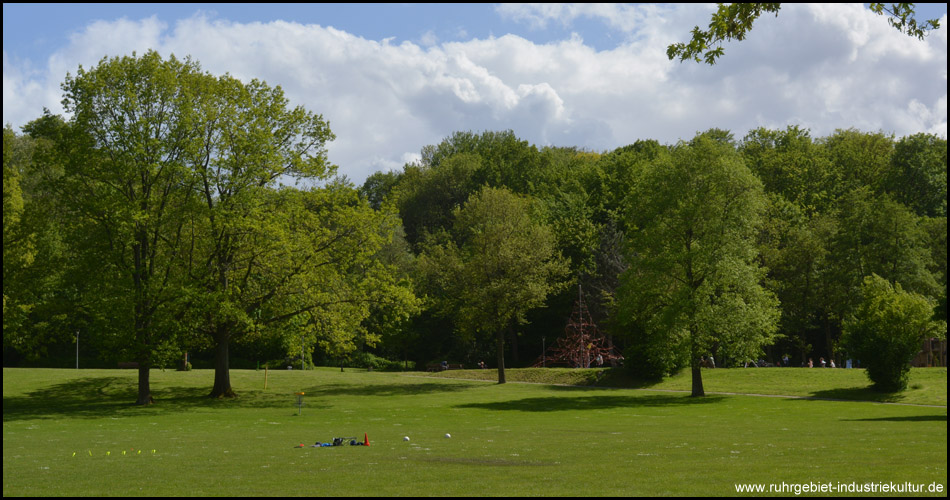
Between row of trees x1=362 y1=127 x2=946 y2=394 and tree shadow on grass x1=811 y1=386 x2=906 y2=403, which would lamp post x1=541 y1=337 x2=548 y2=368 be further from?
tree shadow on grass x1=811 y1=386 x2=906 y2=403

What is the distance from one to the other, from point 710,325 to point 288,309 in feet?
75.8

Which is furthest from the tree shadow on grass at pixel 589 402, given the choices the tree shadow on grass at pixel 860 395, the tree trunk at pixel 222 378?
the tree trunk at pixel 222 378

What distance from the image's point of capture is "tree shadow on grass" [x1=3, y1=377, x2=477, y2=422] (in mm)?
38469

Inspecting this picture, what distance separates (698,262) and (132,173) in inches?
1189

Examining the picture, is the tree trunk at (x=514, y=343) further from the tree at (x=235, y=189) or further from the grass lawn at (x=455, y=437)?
the tree at (x=235, y=189)

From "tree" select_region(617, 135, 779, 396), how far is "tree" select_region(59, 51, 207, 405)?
2547cm

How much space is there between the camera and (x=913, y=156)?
84.2m

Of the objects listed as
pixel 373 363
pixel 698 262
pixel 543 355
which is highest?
pixel 698 262

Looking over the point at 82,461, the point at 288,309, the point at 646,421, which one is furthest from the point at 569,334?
the point at 82,461

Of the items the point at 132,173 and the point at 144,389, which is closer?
the point at 132,173

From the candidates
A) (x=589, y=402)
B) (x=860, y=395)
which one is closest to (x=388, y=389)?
(x=589, y=402)

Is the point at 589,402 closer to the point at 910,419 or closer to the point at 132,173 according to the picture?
the point at 910,419

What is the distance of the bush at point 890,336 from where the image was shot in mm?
44844

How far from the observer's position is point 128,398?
45062 millimetres
